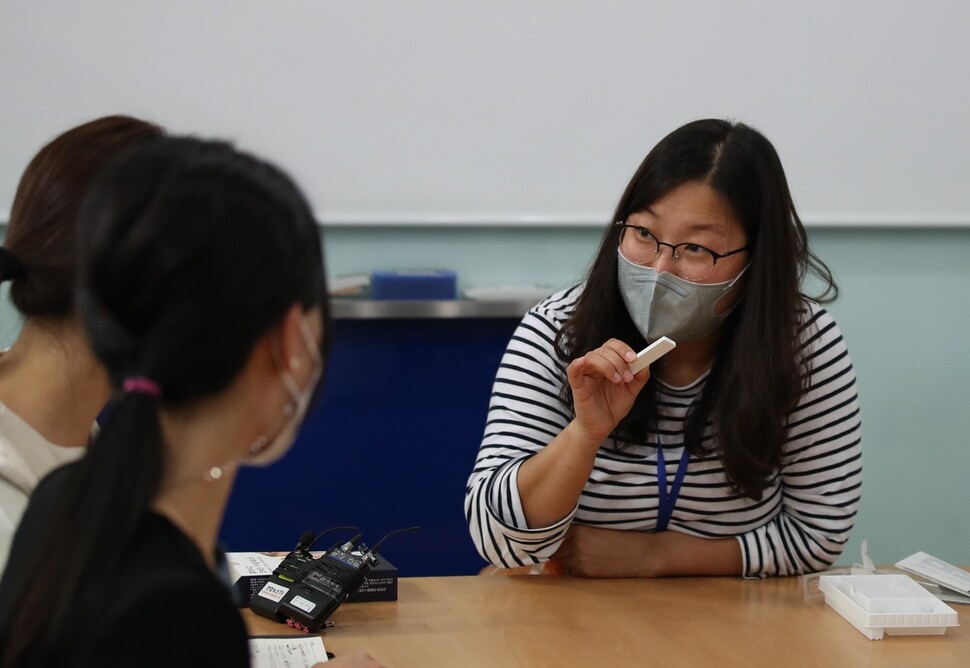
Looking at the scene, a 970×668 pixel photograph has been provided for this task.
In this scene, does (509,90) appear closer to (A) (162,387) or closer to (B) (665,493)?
(B) (665,493)

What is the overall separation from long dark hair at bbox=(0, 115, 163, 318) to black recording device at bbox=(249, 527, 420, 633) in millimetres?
482

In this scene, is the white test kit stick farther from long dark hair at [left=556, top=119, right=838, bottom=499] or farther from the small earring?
the small earring

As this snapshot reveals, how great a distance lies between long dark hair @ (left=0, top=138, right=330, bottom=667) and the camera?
0.76 metres

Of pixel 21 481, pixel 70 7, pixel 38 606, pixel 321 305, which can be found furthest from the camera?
pixel 70 7

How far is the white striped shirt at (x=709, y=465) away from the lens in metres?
1.77

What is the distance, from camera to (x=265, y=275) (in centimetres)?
81

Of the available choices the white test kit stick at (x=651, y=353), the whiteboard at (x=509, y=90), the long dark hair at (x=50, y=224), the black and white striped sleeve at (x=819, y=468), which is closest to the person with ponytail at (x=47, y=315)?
the long dark hair at (x=50, y=224)

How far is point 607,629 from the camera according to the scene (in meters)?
1.47

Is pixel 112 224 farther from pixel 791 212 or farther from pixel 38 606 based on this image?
pixel 791 212

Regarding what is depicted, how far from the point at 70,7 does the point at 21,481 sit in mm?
1719

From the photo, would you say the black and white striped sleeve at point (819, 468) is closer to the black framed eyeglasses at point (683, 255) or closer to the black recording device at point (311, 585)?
the black framed eyeglasses at point (683, 255)

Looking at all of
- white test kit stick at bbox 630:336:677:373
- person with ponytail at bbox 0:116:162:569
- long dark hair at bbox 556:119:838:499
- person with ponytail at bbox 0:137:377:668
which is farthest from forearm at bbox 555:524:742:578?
person with ponytail at bbox 0:137:377:668

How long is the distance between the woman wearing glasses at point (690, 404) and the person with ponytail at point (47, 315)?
68cm

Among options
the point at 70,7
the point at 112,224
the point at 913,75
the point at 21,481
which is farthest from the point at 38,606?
the point at 913,75
